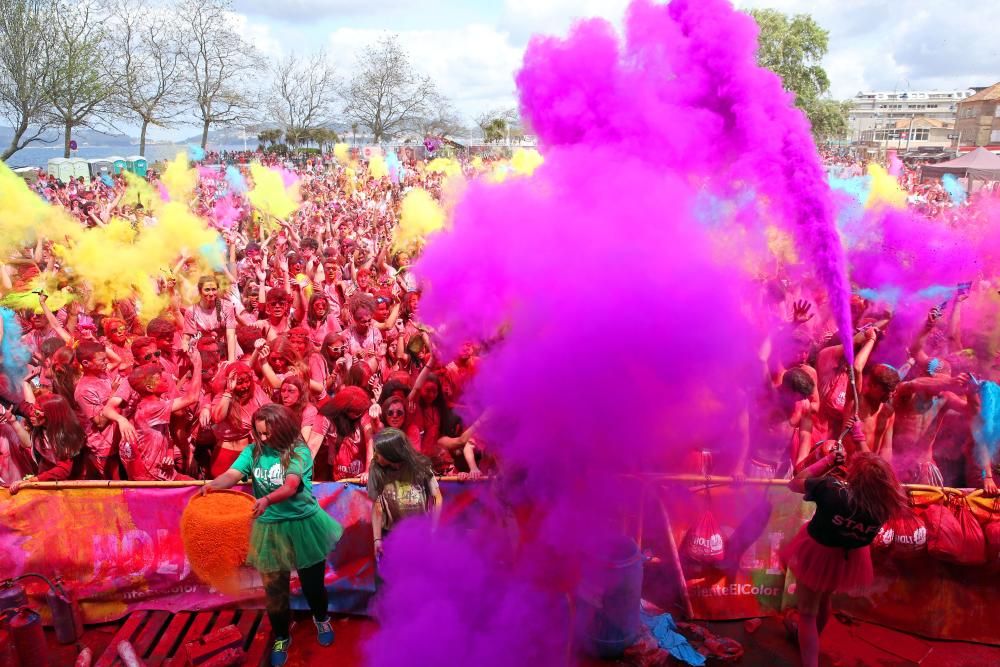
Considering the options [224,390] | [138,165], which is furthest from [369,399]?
[138,165]

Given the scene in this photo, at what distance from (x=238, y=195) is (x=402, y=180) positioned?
480 cm

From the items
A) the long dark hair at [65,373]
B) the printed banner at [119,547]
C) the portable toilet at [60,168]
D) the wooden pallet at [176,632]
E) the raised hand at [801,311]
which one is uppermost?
the portable toilet at [60,168]

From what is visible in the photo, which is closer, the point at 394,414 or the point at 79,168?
the point at 394,414

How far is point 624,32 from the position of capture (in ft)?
8.36

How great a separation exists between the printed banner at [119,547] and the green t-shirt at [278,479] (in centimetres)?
44

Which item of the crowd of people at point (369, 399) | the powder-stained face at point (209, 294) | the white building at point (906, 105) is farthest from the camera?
the white building at point (906, 105)

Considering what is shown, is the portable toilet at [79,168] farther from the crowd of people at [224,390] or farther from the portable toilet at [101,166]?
the crowd of people at [224,390]

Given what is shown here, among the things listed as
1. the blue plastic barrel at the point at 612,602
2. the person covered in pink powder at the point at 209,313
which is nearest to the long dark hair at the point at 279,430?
the blue plastic barrel at the point at 612,602

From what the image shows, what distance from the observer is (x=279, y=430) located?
3125 mm

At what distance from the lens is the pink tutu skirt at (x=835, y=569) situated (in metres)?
3.01

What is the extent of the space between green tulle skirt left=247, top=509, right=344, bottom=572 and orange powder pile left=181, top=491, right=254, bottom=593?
0.68 ft

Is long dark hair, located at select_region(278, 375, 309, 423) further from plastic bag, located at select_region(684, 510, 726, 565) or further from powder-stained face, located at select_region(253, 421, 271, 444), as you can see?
plastic bag, located at select_region(684, 510, 726, 565)

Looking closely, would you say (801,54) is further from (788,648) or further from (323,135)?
(788,648)

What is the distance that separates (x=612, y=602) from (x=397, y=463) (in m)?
1.26
